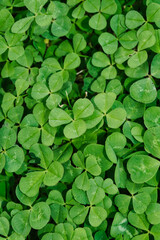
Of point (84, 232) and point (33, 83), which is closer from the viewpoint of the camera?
point (84, 232)

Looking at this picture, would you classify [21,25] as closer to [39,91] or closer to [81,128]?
[39,91]

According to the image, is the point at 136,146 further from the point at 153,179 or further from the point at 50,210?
the point at 50,210

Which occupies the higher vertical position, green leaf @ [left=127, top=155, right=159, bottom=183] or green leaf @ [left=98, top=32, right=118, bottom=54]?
green leaf @ [left=98, top=32, right=118, bottom=54]

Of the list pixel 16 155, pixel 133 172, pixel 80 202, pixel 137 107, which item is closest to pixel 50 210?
pixel 80 202

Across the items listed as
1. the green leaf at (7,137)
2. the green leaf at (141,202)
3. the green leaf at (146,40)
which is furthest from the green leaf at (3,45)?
the green leaf at (141,202)

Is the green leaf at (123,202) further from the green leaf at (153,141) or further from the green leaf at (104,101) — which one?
the green leaf at (104,101)

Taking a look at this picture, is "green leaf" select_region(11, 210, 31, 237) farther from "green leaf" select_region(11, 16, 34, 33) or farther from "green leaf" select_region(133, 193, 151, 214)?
"green leaf" select_region(11, 16, 34, 33)

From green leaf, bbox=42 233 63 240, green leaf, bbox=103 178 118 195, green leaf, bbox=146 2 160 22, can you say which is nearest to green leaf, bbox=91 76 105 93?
green leaf, bbox=146 2 160 22
